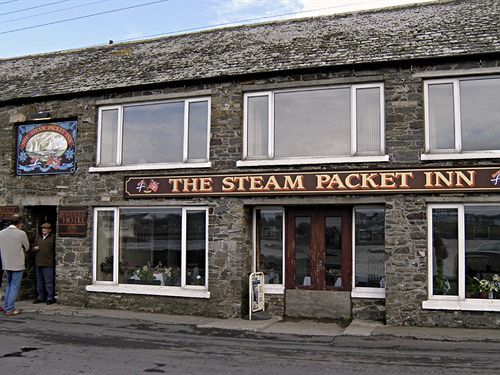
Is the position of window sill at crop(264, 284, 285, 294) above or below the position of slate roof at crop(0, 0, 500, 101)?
below

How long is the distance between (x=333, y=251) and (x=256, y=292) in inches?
73.2

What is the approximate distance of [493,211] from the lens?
10.8 meters

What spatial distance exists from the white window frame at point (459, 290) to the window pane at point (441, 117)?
4.12 ft

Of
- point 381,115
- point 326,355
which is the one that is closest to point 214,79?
point 381,115

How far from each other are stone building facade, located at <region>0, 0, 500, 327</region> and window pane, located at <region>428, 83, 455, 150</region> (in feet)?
0.09

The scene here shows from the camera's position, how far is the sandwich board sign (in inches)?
464

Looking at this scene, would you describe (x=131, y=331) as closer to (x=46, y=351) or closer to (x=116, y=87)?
(x=46, y=351)

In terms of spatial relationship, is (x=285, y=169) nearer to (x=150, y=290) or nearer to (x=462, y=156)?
(x=462, y=156)

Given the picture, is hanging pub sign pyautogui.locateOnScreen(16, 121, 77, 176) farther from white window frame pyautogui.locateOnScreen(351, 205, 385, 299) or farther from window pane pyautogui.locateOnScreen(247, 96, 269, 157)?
white window frame pyautogui.locateOnScreen(351, 205, 385, 299)

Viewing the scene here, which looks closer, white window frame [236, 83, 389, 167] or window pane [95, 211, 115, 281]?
white window frame [236, 83, 389, 167]

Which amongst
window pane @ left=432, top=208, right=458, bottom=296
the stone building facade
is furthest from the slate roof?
window pane @ left=432, top=208, right=458, bottom=296

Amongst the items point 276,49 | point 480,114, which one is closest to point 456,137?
point 480,114

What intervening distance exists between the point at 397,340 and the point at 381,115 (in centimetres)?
448

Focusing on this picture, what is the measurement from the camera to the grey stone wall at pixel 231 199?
36.1 feet
